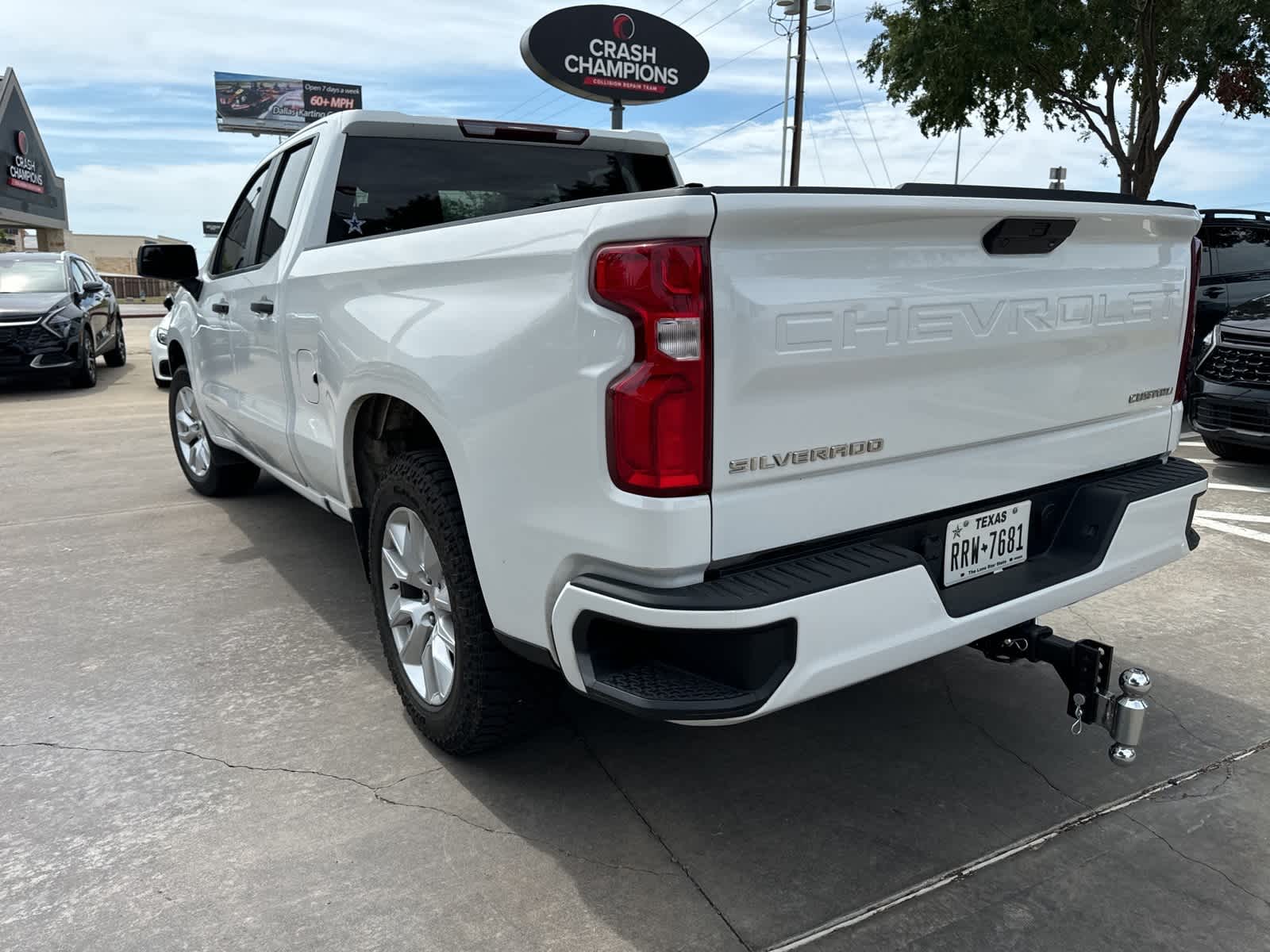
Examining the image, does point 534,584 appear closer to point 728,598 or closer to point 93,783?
point 728,598

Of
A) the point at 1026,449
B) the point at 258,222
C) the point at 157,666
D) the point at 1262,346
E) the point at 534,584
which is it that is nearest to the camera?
the point at 534,584

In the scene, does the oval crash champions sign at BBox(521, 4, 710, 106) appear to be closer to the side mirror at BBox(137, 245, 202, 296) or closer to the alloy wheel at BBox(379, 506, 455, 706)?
the side mirror at BBox(137, 245, 202, 296)

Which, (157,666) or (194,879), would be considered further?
(157,666)

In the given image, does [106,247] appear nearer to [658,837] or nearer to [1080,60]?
[1080,60]

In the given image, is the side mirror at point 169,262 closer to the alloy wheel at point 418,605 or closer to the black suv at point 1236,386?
the alloy wheel at point 418,605

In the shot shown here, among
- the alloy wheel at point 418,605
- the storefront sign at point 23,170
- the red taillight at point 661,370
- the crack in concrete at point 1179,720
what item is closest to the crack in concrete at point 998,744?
the crack in concrete at point 1179,720

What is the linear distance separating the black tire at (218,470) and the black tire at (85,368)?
21.4 feet

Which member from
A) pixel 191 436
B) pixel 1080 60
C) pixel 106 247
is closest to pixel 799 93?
pixel 1080 60

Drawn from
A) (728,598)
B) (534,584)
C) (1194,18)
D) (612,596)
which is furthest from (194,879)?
(1194,18)

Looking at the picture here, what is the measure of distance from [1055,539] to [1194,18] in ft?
46.8

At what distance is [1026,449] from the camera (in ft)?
8.96

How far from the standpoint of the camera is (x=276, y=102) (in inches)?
2616

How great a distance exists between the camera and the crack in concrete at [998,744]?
285 centimetres

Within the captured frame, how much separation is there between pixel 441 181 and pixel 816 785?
2.62m
